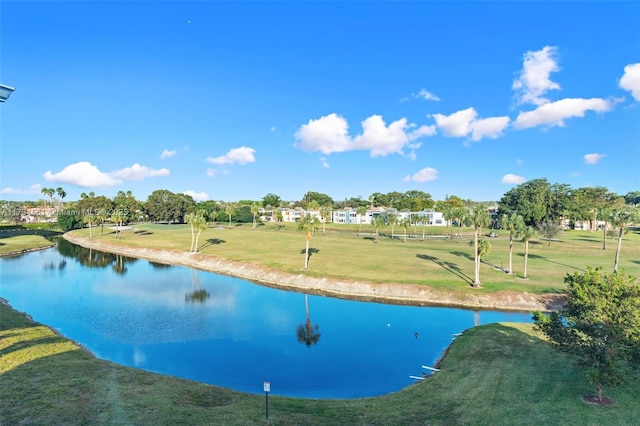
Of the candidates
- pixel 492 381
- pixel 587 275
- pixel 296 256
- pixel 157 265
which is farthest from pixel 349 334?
pixel 157 265

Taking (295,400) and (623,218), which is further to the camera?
(623,218)

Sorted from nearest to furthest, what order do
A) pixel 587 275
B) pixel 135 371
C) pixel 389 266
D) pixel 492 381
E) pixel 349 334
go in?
pixel 587 275
pixel 492 381
pixel 135 371
pixel 349 334
pixel 389 266

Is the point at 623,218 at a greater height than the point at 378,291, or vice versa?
the point at 623,218

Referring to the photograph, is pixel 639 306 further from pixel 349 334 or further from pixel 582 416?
pixel 349 334

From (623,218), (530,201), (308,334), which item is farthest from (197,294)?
(530,201)

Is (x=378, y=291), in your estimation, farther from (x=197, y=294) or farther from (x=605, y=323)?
(x=605, y=323)

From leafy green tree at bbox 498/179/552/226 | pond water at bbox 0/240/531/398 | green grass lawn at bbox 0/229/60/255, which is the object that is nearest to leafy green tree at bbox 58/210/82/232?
green grass lawn at bbox 0/229/60/255
